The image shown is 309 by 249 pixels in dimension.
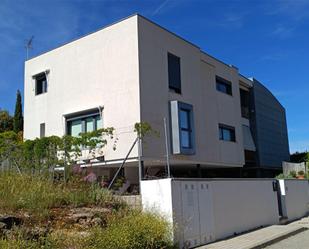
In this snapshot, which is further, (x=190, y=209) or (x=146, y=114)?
(x=146, y=114)

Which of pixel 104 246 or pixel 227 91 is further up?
pixel 227 91

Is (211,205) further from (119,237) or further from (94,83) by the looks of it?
(94,83)

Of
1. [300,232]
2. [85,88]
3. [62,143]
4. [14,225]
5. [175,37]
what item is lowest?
[300,232]

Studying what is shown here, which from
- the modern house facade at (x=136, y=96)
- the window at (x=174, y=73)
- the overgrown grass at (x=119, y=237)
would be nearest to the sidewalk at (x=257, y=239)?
the overgrown grass at (x=119, y=237)

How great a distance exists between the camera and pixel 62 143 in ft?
61.4

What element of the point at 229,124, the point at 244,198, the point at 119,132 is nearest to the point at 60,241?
the point at 244,198

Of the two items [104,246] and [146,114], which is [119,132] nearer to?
[146,114]

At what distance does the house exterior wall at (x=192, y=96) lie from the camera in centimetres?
2094

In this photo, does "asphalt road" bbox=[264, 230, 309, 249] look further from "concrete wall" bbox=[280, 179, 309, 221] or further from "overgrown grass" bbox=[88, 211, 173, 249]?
"concrete wall" bbox=[280, 179, 309, 221]

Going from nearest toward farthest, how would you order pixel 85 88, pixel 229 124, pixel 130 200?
pixel 130 200, pixel 85 88, pixel 229 124

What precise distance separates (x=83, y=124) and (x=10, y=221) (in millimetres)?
13540

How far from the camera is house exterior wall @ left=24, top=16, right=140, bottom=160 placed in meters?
20.6

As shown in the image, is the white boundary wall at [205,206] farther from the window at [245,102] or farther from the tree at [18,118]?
the tree at [18,118]

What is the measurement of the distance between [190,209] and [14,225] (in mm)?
4791
